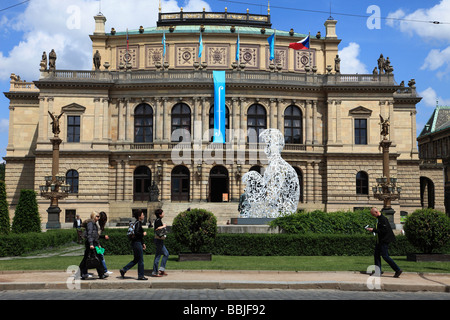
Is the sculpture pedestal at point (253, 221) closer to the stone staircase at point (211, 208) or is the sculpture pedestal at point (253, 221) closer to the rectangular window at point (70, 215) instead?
the stone staircase at point (211, 208)

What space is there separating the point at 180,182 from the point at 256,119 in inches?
429

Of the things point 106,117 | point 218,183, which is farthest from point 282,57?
point 106,117

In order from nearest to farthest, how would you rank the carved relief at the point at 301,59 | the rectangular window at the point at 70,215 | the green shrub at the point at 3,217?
the green shrub at the point at 3,217, the rectangular window at the point at 70,215, the carved relief at the point at 301,59

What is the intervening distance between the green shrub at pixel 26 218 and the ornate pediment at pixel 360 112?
36475mm

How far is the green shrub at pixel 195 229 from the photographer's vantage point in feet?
69.6

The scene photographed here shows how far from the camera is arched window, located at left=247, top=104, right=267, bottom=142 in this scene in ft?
180

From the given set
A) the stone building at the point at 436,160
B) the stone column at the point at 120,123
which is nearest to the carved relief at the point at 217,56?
the stone column at the point at 120,123

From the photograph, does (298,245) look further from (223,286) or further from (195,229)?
(223,286)

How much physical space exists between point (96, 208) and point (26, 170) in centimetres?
1229

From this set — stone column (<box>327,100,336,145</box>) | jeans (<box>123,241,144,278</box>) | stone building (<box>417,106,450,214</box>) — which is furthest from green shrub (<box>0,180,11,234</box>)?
stone building (<box>417,106,450,214</box>)

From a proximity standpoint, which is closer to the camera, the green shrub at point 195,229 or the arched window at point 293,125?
the green shrub at point 195,229

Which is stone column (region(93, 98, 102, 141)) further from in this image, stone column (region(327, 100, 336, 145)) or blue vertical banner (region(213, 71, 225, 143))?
stone column (region(327, 100, 336, 145))

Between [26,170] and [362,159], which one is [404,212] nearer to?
[362,159]

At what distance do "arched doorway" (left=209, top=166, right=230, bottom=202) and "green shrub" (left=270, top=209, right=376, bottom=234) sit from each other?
26606 millimetres
